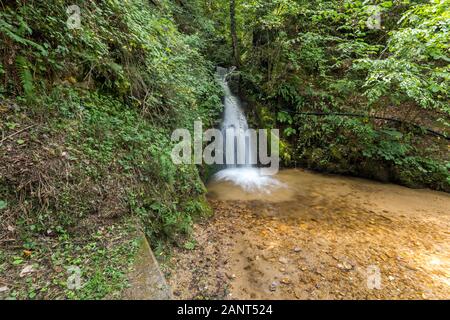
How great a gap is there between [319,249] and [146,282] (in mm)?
2550

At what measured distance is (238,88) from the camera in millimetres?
8508

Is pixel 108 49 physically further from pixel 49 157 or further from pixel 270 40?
pixel 270 40

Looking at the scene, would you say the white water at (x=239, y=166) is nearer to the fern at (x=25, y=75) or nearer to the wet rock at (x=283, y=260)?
the wet rock at (x=283, y=260)

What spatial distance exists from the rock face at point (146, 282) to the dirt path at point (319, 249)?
2.00ft

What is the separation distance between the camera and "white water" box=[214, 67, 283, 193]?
6.11 m

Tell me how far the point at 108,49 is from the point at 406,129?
8.03 m

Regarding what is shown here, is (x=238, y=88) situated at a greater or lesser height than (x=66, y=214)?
greater

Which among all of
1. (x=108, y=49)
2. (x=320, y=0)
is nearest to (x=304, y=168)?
(x=320, y=0)

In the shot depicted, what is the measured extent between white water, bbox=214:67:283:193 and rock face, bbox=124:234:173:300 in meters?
3.79

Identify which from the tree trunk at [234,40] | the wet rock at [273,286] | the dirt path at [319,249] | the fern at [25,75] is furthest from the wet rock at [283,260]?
the tree trunk at [234,40]

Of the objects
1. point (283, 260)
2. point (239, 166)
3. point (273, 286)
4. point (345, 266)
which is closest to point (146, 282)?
point (273, 286)

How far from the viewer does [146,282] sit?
1969 mm

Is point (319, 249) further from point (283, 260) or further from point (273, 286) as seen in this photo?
point (273, 286)

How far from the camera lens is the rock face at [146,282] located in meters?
1.87
